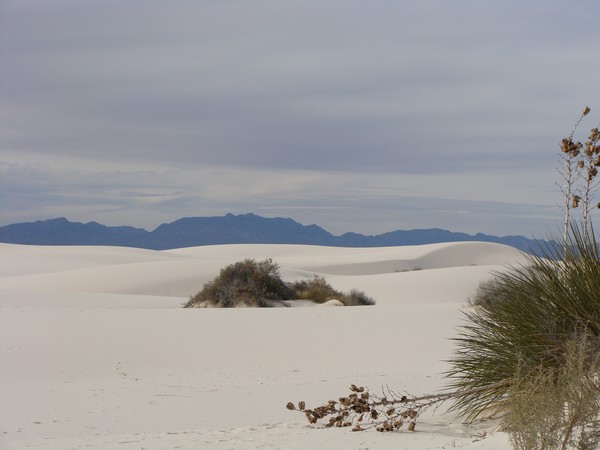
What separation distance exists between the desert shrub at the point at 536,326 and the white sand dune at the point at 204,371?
434 millimetres

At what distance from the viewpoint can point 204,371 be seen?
42.0ft

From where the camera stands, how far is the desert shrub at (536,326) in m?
6.54

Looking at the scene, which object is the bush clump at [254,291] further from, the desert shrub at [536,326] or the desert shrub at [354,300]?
the desert shrub at [536,326]

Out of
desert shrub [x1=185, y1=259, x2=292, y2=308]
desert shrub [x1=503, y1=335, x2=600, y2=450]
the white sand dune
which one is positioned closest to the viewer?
desert shrub [x1=503, y1=335, x2=600, y2=450]

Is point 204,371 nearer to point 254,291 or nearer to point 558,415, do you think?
point 558,415

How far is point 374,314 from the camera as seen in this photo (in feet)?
56.2

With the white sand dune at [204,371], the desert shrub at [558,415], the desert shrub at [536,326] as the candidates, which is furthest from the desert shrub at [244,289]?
the desert shrub at [558,415]

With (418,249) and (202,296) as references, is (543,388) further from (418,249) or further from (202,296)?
(418,249)

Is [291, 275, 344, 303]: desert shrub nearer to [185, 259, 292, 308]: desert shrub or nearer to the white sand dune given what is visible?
[185, 259, 292, 308]: desert shrub

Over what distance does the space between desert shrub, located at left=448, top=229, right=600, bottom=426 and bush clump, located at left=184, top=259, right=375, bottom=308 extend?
14163 millimetres

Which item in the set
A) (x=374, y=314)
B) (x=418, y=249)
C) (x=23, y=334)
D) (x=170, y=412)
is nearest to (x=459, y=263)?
(x=418, y=249)

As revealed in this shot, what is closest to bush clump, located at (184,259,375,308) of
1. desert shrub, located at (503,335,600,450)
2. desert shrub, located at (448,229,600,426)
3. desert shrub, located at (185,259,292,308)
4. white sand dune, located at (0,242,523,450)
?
desert shrub, located at (185,259,292,308)

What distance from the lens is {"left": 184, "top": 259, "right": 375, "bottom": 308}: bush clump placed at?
21.4m

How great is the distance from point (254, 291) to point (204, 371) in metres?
8.84
